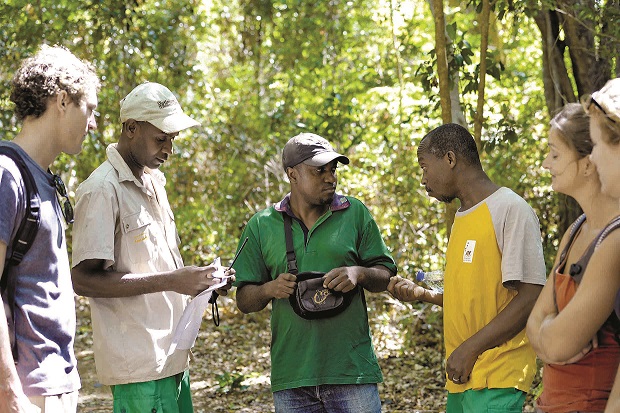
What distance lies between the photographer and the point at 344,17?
9977mm

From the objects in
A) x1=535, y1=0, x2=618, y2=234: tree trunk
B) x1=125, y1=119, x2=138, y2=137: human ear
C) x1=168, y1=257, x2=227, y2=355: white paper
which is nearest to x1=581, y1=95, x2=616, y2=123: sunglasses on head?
x1=168, y1=257, x2=227, y2=355: white paper

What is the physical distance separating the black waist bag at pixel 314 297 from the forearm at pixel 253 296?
11 centimetres

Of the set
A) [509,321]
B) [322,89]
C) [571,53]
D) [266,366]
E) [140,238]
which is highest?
[322,89]

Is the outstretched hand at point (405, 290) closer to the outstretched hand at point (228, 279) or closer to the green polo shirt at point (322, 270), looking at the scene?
the green polo shirt at point (322, 270)

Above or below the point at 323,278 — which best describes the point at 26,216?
above

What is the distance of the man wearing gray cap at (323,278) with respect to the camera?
373 cm

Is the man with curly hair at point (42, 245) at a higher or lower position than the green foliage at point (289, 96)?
lower

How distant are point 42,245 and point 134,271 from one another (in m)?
0.84

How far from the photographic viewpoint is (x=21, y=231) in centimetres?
274

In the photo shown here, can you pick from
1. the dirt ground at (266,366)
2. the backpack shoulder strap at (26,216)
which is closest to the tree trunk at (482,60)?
the dirt ground at (266,366)

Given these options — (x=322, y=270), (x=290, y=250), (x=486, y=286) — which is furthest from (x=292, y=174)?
(x=486, y=286)

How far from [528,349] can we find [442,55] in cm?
244

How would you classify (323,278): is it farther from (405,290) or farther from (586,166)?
(586,166)

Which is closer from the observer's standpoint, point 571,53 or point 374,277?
point 374,277
